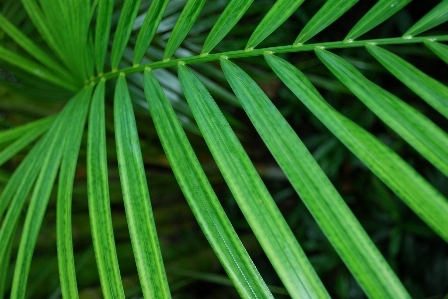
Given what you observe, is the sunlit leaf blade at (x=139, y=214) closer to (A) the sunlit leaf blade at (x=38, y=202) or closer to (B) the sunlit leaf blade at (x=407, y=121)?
(A) the sunlit leaf blade at (x=38, y=202)

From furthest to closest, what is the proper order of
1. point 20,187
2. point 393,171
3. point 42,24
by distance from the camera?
point 42,24 < point 20,187 < point 393,171

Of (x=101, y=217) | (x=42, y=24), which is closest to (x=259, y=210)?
(x=101, y=217)

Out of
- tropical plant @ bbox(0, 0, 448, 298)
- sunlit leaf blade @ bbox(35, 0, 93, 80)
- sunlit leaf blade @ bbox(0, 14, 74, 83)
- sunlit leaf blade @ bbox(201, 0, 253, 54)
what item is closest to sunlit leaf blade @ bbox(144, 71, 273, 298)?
tropical plant @ bbox(0, 0, 448, 298)

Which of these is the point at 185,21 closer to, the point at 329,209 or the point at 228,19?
the point at 228,19

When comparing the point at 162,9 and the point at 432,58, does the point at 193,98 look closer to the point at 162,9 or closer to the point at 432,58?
the point at 162,9

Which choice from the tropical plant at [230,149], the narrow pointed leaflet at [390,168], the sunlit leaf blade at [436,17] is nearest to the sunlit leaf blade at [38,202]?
the tropical plant at [230,149]

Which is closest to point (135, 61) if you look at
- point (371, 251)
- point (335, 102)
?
point (371, 251)
